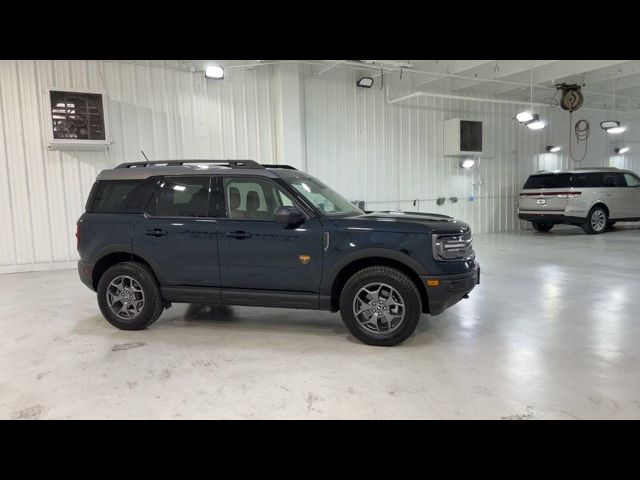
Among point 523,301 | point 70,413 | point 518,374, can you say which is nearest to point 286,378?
point 70,413

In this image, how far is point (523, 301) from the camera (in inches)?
215

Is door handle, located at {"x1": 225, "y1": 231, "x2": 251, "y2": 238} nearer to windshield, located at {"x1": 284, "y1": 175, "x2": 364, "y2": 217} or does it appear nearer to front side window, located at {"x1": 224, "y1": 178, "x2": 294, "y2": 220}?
front side window, located at {"x1": 224, "y1": 178, "x2": 294, "y2": 220}

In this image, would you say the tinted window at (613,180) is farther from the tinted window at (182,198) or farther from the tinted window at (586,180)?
the tinted window at (182,198)

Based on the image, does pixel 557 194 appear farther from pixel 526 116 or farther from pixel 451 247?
pixel 451 247

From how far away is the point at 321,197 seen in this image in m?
4.53

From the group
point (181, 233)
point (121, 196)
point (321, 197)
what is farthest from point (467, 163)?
point (121, 196)

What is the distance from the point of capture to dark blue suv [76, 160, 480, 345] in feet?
12.9

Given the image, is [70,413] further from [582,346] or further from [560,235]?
[560,235]

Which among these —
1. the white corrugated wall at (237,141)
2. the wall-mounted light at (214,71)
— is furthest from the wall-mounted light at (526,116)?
the wall-mounted light at (214,71)

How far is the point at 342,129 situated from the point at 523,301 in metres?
6.67

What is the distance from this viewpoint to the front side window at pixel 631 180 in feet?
39.8

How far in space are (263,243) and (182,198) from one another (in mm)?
1029

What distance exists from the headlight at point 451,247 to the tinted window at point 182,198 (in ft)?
7.30

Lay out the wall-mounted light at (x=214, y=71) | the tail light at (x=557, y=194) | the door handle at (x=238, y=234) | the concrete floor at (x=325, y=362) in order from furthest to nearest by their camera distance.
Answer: the tail light at (x=557, y=194)
the wall-mounted light at (x=214, y=71)
the door handle at (x=238, y=234)
the concrete floor at (x=325, y=362)
